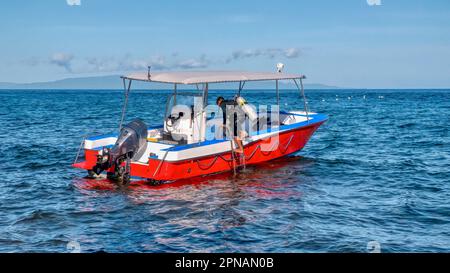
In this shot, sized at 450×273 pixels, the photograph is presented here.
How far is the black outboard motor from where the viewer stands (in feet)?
49.9

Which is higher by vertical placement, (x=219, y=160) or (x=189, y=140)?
(x=189, y=140)

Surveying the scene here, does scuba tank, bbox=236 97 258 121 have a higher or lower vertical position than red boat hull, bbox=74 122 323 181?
higher

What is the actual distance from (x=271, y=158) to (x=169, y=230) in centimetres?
814

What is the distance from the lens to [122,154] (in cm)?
1532

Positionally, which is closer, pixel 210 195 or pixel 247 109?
pixel 210 195

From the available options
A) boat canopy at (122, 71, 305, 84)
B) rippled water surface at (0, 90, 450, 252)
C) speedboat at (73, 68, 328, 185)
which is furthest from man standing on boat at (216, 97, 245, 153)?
rippled water surface at (0, 90, 450, 252)

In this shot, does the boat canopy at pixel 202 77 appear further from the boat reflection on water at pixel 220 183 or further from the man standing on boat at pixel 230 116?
the boat reflection on water at pixel 220 183

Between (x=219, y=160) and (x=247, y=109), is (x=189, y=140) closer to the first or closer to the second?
(x=219, y=160)

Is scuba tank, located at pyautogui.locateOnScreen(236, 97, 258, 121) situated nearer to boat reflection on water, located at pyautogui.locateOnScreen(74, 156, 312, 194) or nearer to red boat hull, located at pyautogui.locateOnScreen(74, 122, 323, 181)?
red boat hull, located at pyautogui.locateOnScreen(74, 122, 323, 181)

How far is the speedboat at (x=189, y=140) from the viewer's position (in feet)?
50.5

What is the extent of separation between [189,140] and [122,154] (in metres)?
2.46

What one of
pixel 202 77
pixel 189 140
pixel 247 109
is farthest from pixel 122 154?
pixel 247 109

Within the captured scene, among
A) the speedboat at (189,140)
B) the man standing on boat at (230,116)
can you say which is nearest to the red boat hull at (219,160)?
the speedboat at (189,140)
